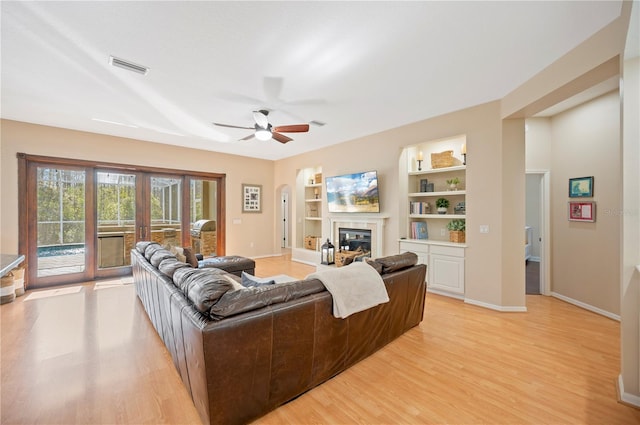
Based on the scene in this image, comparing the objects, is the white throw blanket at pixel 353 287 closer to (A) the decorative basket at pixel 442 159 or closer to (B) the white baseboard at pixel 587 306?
(A) the decorative basket at pixel 442 159

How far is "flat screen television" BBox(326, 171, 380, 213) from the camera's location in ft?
16.8

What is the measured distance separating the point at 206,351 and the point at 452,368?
201 cm

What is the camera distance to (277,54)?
250 cm

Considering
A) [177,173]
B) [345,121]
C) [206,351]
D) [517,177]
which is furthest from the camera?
[177,173]

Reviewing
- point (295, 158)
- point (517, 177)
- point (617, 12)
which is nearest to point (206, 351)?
point (617, 12)

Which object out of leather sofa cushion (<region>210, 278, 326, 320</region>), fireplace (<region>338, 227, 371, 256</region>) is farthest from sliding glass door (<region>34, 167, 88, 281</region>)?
leather sofa cushion (<region>210, 278, 326, 320</region>)

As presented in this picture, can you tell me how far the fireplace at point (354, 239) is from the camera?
5396 millimetres

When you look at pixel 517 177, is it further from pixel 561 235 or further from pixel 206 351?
pixel 206 351

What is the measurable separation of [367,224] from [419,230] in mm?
997

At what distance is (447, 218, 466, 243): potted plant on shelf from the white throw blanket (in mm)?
2359

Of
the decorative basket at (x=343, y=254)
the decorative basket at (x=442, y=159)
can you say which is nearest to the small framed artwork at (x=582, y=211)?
the decorative basket at (x=442, y=159)

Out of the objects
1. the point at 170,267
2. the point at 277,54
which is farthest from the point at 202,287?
the point at 277,54

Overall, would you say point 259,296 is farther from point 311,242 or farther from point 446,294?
point 311,242

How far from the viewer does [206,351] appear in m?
1.41
